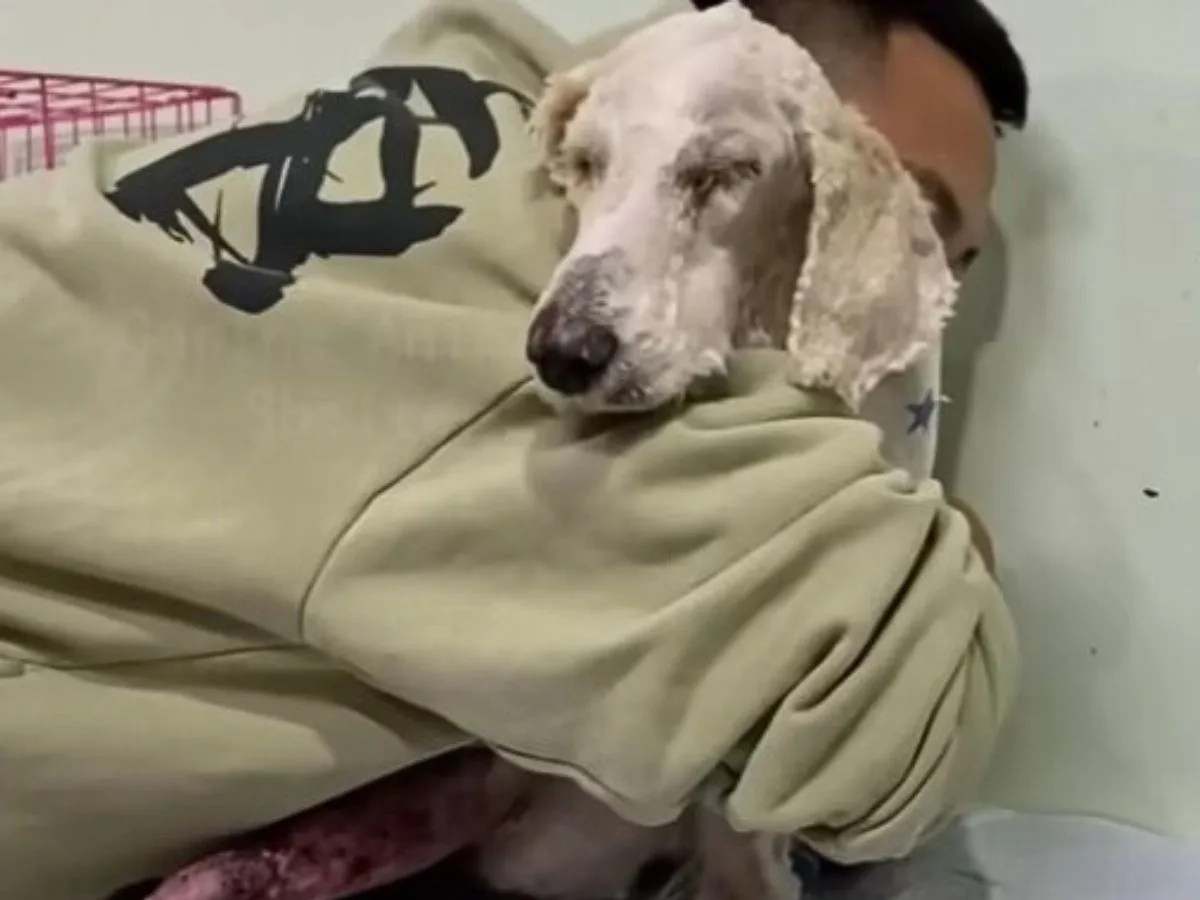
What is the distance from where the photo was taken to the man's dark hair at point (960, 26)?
1.18m

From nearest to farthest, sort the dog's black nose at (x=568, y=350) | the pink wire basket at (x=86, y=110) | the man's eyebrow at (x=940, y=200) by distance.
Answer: the dog's black nose at (x=568, y=350), the man's eyebrow at (x=940, y=200), the pink wire basket at (x=86, y=110)

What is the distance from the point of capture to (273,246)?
3.31 feet

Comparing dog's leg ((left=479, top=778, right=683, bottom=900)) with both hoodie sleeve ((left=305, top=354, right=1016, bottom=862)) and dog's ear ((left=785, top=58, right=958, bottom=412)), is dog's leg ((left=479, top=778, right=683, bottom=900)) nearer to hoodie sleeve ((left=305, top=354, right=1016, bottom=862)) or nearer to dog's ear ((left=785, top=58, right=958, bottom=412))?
hoodie sleeve ((left=305, top=354, right=1016, bottom=862))

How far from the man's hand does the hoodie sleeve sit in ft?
0.75

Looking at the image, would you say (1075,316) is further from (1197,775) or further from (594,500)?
(594,500)

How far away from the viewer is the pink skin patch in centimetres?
102

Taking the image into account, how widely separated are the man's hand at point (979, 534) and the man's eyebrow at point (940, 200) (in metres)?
0.17

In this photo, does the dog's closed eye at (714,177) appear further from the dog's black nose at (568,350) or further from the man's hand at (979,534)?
the man's hand at (979,534)

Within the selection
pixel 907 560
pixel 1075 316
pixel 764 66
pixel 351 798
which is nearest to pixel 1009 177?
pixel 1075 316

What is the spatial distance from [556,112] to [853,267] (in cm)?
18

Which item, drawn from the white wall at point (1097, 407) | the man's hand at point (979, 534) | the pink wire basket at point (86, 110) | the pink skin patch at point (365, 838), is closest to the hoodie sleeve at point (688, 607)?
the pink skin patch at point (365, 838)

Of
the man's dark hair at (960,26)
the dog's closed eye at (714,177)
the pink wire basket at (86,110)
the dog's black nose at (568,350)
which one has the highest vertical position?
the man's dark hair at (960,26)

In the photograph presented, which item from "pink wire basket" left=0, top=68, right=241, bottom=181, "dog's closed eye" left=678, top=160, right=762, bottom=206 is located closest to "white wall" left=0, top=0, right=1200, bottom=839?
"dog's closed eye" left=678, top=160, right=762, bottom=206

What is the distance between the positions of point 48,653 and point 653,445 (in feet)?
1.02
